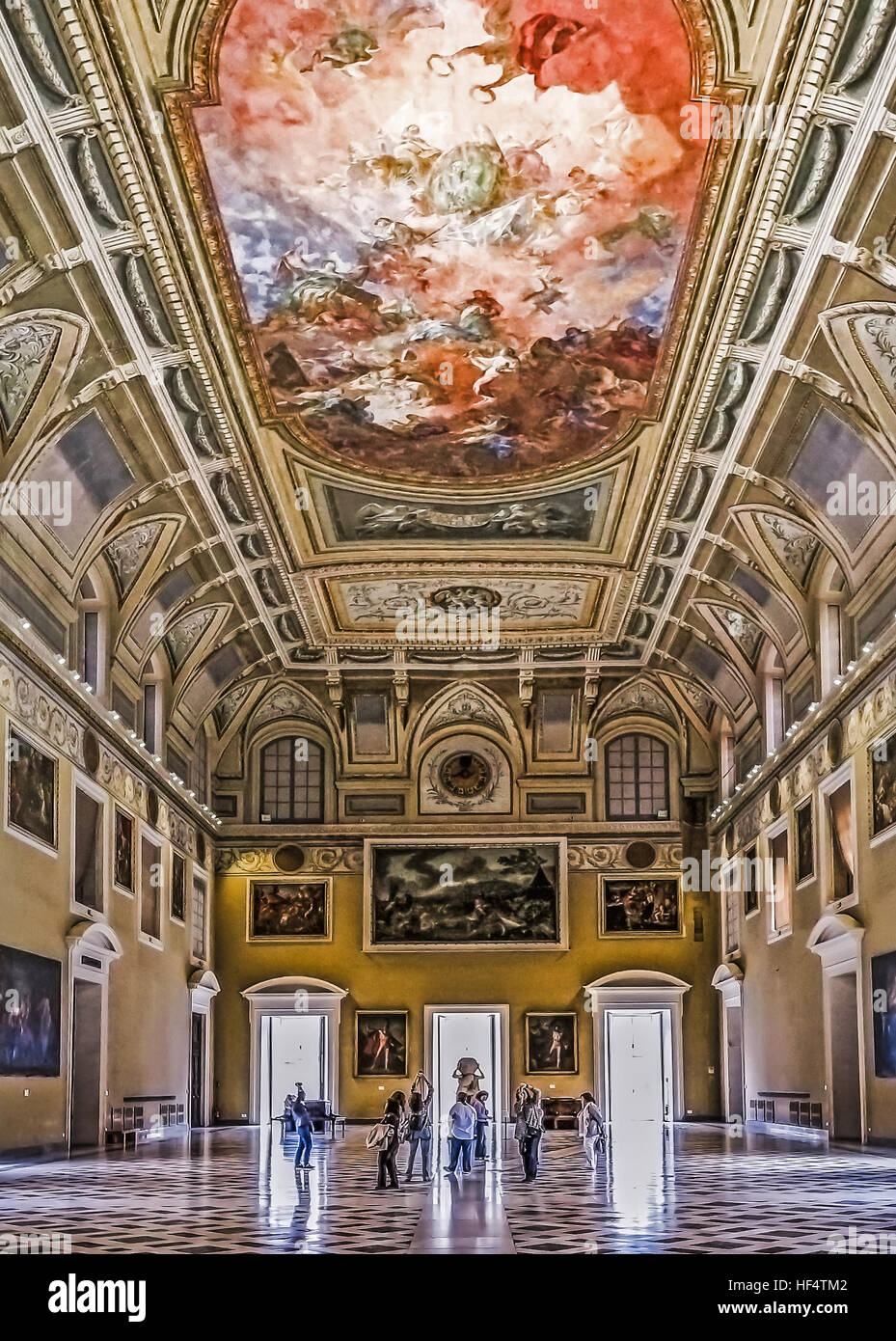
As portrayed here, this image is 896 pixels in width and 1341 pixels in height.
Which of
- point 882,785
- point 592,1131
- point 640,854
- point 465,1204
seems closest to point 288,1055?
point 640,854

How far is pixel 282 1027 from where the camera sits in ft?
126

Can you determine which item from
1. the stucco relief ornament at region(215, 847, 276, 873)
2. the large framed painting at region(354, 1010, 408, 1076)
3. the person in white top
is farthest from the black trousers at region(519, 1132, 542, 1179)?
the stucco relief ornament at region(215, 847, 276, 873)

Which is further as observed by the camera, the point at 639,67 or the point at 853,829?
the point at 853,829

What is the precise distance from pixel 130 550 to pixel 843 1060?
49.4 ft

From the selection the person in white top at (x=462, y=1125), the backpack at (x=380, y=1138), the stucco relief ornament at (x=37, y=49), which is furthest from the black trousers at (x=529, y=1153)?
the stucco relief ornament at (x=37, y=49)

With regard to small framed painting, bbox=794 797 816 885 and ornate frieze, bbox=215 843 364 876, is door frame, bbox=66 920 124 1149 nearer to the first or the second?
ornate frieze, bbox=215 843 364 876

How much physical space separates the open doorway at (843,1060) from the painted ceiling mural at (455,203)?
10.5m

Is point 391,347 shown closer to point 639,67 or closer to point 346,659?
point 639,67

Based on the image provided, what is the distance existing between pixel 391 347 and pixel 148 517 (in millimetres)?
5888

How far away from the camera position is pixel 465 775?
39.7m

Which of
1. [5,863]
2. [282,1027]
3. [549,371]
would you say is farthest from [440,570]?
[282,1027]

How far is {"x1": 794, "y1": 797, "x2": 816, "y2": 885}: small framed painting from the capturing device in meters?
28.5

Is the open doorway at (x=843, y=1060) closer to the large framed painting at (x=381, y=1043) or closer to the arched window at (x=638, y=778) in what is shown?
the arched window at (x=638, y=778)

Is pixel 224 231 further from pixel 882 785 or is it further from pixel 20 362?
pixel 882 785
